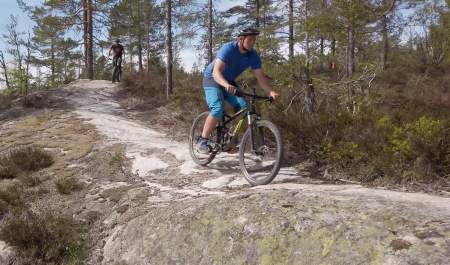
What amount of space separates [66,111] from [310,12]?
23.3 feet

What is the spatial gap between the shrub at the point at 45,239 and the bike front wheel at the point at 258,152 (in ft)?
6.97

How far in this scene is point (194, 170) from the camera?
5.70 meters

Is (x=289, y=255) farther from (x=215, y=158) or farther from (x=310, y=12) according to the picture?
(x=310, y=12)

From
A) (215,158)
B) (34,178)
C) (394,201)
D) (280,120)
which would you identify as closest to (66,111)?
(34,178)

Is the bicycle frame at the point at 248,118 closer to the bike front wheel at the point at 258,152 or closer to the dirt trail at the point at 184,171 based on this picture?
the bike front wheel at the point at 258,152

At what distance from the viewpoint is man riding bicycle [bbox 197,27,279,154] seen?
16.5 feet

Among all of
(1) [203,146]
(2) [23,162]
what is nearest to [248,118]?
(1) [203,146]

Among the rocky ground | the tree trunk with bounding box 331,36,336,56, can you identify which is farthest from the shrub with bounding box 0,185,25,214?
the tree trunk with bounding box 331,36,336,56

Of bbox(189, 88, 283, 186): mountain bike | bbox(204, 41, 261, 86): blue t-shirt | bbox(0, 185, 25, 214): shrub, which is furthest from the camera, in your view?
bbox(204, 41, 261, 86): blue t-shirt

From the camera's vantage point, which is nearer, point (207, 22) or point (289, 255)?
point (289, 255)

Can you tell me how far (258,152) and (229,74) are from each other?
1.23 meters

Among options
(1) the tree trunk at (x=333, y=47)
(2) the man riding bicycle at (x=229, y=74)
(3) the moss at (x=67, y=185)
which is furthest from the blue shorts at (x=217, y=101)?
Result: (1) the tree trunk at (x=333, y=47)

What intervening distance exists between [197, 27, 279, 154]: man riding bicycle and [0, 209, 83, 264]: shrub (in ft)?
7.60

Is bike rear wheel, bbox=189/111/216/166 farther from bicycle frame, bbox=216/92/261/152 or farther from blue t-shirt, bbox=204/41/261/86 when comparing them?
blue t-shirt, bbox=204/41/261/86
